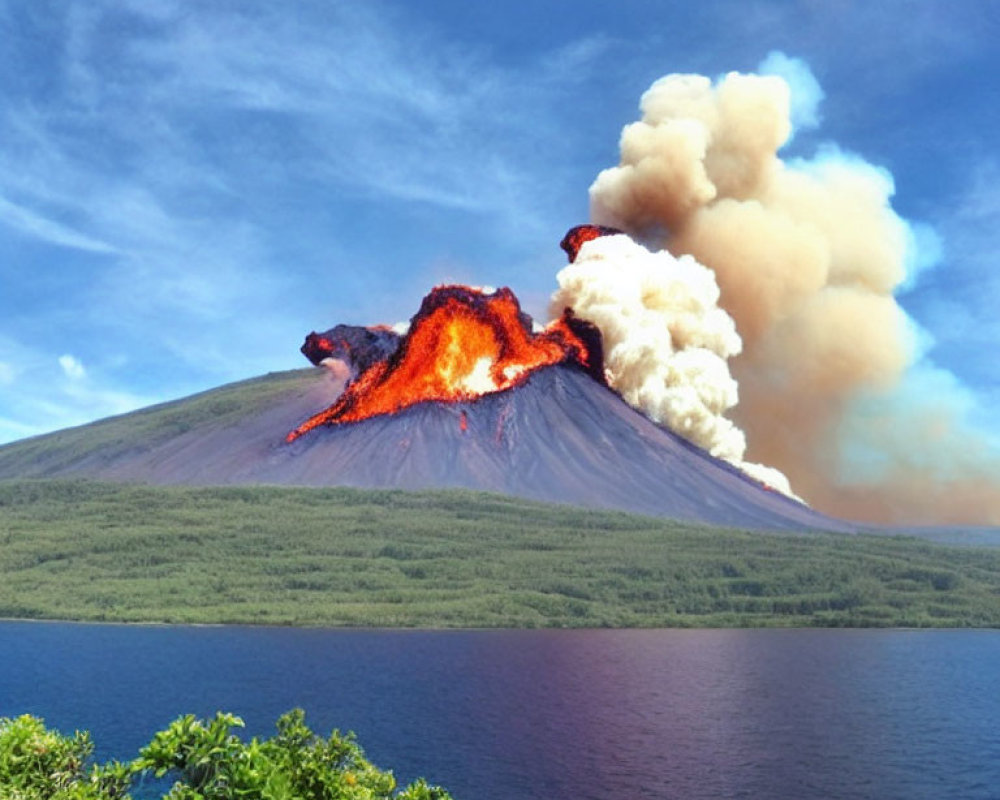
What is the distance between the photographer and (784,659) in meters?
163

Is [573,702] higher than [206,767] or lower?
higher

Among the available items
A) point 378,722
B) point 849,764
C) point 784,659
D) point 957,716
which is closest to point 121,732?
point 378,722

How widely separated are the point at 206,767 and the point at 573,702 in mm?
89529

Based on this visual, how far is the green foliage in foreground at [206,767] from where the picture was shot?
3084 cm

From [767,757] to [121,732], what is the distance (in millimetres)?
50252

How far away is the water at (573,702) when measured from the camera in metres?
82.4

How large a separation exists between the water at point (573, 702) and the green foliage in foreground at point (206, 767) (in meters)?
39.8

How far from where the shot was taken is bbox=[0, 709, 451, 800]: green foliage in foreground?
101ft

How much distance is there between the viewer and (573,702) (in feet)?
385

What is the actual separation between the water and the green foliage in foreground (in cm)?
3978

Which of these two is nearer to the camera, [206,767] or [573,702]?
[206,767]

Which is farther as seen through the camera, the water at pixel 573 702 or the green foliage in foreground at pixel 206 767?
the water at pixel 573 702

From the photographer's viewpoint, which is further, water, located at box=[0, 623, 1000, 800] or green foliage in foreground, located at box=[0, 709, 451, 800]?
water, located at box=[0, 623, 1000, 800]

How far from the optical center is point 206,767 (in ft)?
104
